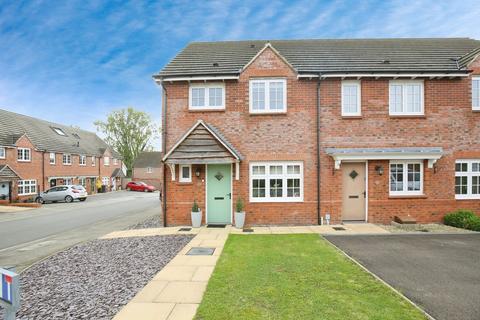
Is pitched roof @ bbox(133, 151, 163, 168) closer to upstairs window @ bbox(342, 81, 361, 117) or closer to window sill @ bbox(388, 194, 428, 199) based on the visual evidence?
upstairs window @ bbox(342, 81, 361, 117)

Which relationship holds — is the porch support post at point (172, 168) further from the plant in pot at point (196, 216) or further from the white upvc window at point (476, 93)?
the white upvc window at point (476, 93)

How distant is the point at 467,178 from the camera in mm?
11406

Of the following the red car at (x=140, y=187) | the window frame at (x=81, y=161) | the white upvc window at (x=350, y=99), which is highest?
the white upvc window at (x=350, y=99)

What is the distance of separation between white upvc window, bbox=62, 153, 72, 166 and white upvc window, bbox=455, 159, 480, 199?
39.3 metres

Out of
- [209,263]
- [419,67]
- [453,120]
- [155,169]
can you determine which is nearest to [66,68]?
[155,169]

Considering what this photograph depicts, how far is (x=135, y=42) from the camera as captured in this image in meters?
24.0

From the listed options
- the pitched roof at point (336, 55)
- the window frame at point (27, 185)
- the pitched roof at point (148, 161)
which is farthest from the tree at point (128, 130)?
the pitched roof at point (336, 55)

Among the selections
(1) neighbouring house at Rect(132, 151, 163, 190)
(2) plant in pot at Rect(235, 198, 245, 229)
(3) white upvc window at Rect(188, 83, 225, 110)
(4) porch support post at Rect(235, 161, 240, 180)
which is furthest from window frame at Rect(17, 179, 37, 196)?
(2) plant in pot at Rect(235, 198, 245, 229)

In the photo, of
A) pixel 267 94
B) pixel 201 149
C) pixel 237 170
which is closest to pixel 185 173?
pixel 201 149

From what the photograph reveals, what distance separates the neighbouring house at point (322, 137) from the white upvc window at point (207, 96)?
0.15ft

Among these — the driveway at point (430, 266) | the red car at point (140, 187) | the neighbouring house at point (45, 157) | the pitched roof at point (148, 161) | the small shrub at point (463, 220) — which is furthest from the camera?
the pitched roof at point (148, 161)

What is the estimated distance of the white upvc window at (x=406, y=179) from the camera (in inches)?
447

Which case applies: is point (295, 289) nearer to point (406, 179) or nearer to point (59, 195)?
point (406, 179)

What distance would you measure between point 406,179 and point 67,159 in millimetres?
37987
